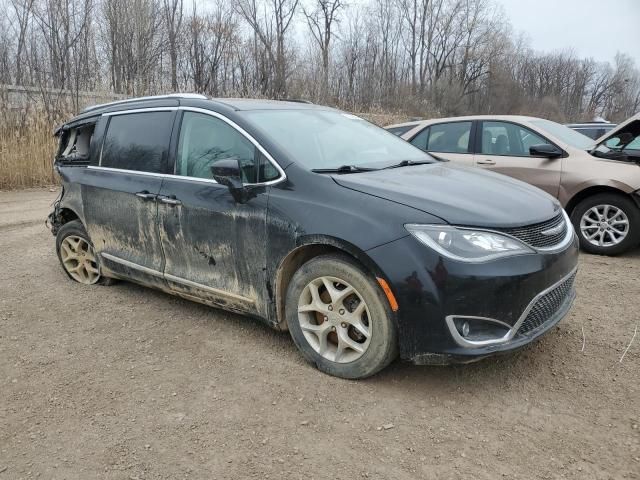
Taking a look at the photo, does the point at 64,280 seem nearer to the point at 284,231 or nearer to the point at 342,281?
the point at 284,231

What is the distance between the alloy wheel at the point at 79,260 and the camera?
188 inches

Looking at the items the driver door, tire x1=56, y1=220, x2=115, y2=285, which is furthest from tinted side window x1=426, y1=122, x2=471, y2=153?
tire x1=56, y1=220, x2=115, y2=285

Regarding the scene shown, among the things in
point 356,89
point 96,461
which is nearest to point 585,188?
point 96,461

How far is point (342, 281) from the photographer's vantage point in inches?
114

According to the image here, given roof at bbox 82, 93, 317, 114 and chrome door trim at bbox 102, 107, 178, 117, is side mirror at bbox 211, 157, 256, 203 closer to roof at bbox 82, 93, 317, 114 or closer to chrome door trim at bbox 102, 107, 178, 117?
roof at bbox 82, 93, 317, 114

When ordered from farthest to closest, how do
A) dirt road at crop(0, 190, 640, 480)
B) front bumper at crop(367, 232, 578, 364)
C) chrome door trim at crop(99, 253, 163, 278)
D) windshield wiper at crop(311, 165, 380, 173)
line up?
chrome door trim at crop(99, 253, 163, 278), windshield wiper at crop(311, 165, 380, 173), front bumper at crop(367, 232, 578, 364), dirt road at crop(0, 190, 640, 480)

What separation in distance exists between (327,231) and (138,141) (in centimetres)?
207

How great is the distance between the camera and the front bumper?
259 cm

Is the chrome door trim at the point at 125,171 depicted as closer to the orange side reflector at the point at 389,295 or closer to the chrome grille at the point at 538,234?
the orange side reflector at the point at 389,295

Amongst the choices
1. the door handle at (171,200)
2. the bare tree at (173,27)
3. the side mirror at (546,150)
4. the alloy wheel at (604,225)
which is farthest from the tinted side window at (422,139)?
the bare tree at (173,27)

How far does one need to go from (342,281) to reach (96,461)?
4.96ft

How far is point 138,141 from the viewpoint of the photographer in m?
4.09

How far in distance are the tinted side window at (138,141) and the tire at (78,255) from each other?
796mm

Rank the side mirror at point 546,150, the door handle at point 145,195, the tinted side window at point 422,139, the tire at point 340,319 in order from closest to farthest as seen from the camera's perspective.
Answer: the tire at point 340,319 → the door handle at point 145,195 → the side mirror at point 546,150 → the tinted side window at point 422,139
